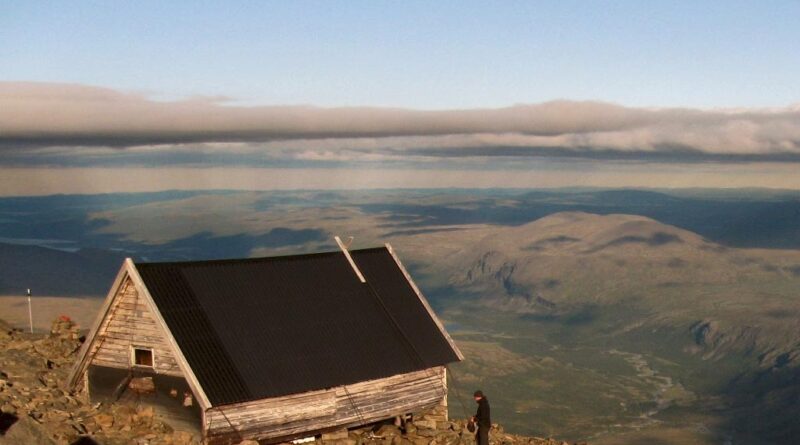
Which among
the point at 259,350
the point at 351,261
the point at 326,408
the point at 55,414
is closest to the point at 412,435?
the point at 326,408

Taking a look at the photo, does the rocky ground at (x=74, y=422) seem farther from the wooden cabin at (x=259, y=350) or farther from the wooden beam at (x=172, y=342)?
the wooden beam at (x=172, y=342)

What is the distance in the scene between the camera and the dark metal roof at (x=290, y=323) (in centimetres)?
3403

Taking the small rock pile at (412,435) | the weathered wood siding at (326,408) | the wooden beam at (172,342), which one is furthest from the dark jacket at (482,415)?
the wooden beam at (172,342)

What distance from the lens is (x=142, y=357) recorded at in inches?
1399

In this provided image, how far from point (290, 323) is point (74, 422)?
8.55m

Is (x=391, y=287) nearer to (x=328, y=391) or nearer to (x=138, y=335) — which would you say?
(x=328, y=391)

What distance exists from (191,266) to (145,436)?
6.60 m

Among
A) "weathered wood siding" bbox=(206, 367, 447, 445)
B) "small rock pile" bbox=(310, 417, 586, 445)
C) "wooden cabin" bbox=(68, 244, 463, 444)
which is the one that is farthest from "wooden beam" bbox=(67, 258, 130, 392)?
"small rock pile" bbox=(310, 417, 586, 445)

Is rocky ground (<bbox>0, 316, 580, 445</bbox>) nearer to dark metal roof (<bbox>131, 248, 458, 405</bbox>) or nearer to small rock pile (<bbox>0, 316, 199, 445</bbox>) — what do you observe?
small rock pile (<bbox>0, 316, 199, 445</bbox>)

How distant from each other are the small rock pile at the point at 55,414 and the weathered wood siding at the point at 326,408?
4.82ft

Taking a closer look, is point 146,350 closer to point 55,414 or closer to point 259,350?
point 55,414

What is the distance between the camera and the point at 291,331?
36.6m

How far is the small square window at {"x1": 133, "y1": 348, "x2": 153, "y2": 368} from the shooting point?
35.1 metres

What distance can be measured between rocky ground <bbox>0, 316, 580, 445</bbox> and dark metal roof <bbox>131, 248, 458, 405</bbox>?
2367 millimetres
